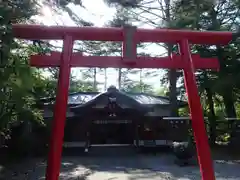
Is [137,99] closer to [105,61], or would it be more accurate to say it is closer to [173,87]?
[173,87]

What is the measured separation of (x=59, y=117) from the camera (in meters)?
4.36

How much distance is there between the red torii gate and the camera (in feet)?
14.5

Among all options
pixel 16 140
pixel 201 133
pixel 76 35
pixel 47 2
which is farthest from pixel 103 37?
pixel 16 140

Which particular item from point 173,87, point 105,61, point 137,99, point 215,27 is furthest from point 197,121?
point 137,99

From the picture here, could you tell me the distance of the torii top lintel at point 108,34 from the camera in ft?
15.1

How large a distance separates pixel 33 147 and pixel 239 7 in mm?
12548

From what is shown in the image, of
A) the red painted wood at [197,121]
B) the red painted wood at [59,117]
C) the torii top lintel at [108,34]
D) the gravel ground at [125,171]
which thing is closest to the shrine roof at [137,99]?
the gravel ground at [125,171]

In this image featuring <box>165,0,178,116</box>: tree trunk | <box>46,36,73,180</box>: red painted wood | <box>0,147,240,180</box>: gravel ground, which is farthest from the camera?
<box>165,0,178,116</box>: tree trunk

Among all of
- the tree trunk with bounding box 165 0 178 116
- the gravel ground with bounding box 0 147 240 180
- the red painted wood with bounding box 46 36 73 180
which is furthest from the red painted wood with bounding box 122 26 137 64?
the tree trunk with bounding box 165 0 178 116

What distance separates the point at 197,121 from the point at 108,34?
6.83ft

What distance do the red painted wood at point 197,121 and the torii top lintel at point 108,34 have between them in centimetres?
24

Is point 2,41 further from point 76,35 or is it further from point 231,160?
point 231,160

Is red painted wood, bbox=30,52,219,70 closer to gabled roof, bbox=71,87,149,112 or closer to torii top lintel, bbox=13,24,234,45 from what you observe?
torii top lintel, bbox=13,24,234,45

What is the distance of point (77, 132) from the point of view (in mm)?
16203
